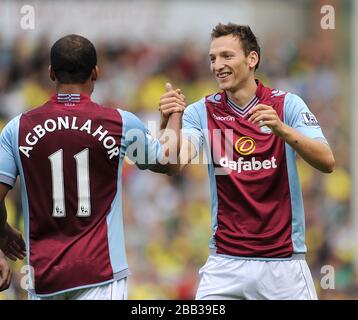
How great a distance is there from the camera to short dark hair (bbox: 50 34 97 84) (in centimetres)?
571

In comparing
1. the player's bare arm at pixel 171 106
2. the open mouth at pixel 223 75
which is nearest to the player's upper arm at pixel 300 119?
the open mouth at pixel 223 75

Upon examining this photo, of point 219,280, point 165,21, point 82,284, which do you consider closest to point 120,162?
point 82,284

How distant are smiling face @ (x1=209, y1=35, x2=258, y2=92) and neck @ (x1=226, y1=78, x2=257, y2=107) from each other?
0.07 ft

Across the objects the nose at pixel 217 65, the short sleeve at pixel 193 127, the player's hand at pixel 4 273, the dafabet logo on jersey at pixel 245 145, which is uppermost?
the nose at pixel 217 65

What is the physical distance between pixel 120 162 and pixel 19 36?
8596mm

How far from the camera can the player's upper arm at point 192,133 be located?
6344mm

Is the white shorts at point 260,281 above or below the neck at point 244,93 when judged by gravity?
below

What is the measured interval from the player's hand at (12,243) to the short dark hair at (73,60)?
109cm

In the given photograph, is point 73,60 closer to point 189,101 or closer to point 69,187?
point 69,187

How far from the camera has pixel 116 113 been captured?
19.0 feet

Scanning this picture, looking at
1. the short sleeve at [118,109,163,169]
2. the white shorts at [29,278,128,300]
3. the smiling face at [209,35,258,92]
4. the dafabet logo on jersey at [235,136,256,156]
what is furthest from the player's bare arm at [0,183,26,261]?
the smiling face at [209,35,258,92]

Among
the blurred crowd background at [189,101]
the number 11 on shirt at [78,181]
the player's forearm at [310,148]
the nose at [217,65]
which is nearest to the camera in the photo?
the number 11 on shirt at [78,181]

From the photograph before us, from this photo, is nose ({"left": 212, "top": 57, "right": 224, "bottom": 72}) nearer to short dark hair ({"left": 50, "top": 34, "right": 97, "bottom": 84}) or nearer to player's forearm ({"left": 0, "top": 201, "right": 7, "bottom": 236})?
short dark hair ({"left": 50, "top": 34, "right": 97, "bottom": 84})

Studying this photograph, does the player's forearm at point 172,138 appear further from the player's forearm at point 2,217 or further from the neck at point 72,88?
the player's forearm at point 2,217
